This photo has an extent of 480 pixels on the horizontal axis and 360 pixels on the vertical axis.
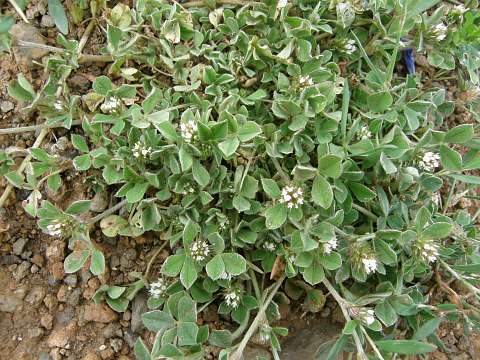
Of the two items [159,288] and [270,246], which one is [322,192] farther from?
[159,288]

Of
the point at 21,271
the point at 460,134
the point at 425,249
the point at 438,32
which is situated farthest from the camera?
the point at 438,32

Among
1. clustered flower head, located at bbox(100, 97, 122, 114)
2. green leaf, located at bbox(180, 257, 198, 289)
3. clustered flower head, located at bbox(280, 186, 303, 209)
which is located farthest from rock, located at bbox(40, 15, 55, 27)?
clustered flower head, located at bbox(280, 186, 303, 209)

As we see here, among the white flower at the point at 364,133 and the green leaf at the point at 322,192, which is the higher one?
the white flower at the point at 364,133

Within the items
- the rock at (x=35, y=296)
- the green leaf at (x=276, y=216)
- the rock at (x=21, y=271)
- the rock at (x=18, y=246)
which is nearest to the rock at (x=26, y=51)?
the rock at (x=18, y=246)

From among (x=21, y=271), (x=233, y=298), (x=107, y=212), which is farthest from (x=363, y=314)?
(x=21, y=271)

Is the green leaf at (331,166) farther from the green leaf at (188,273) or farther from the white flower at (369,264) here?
the green leaf at (188,273)

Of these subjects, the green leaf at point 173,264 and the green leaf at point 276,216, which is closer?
the green leaf at point 276,216

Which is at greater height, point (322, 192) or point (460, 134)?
point (460, 134)
